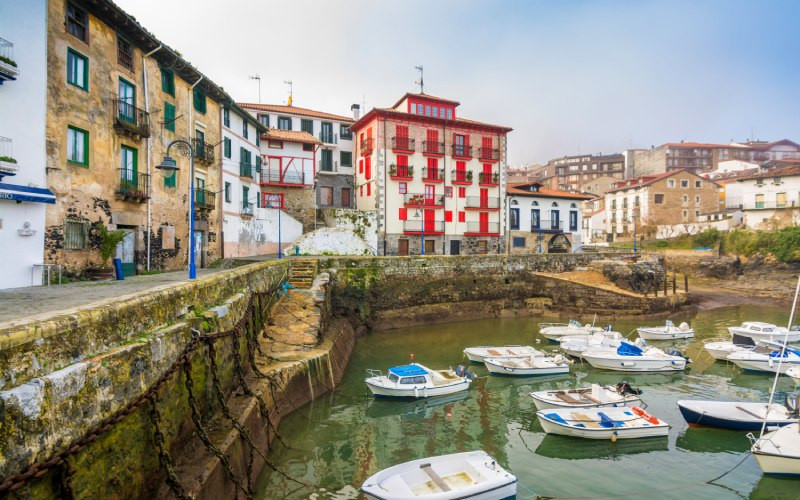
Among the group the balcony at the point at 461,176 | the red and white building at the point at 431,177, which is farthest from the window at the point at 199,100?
the balcony at the point at 461,176

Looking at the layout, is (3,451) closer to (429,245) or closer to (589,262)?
(429,245)

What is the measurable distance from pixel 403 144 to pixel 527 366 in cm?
2688

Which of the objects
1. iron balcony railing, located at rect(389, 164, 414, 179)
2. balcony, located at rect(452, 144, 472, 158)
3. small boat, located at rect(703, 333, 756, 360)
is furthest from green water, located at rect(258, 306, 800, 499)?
balcony, located at rect(452, 144, 472, 158)

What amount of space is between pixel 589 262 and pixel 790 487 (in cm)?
3177

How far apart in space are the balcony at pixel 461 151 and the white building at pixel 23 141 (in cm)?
3451

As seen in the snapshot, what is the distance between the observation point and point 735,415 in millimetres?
15242

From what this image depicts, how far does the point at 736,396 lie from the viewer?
18672 millimetres

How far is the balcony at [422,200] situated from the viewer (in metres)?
42.7

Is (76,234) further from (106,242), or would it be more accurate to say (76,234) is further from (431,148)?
(431,148)

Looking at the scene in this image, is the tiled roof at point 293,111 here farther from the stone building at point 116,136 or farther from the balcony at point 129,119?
the balcony at point 129,119

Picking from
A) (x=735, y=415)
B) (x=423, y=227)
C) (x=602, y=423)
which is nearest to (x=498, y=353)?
(x=602, y=423)

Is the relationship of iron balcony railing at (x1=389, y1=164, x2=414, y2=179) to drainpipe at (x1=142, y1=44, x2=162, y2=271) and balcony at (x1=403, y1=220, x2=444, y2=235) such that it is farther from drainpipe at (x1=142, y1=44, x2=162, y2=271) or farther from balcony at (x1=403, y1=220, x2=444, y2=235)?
drainpipe at (x1=142, y1=44, x2=162, y2=271)

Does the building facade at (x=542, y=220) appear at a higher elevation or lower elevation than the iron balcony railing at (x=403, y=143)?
lower

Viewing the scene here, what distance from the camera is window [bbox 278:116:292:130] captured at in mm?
47375
